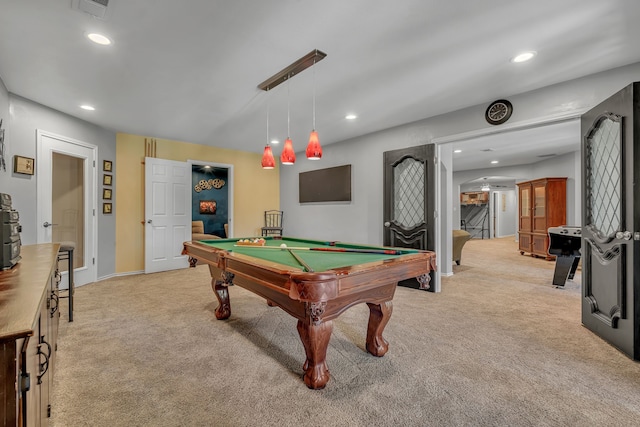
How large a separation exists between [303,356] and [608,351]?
7.62 ft

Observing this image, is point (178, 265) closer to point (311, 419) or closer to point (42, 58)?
point (42, 58)

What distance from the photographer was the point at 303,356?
2098mm

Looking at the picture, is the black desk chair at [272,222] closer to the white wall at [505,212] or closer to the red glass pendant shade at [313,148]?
the red glass pendant shade at [313,148]

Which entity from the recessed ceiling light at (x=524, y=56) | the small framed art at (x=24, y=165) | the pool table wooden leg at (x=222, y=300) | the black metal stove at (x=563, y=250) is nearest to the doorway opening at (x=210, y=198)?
the small framed art at (x=24, y=165)

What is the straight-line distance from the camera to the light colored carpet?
58.8 inches

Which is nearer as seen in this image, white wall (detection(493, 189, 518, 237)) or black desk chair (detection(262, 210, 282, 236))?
black desk chair (detection(262, 210, 282, 236))

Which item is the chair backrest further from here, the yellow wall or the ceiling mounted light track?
the ceiling mounted light track

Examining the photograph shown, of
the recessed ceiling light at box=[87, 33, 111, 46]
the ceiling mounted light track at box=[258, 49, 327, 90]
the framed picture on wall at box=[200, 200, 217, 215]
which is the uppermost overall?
the recessed ceiling light at box=[87, 33, 111, 46]

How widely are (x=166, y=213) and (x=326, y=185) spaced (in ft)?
9.49

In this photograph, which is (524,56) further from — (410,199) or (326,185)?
(326,185)

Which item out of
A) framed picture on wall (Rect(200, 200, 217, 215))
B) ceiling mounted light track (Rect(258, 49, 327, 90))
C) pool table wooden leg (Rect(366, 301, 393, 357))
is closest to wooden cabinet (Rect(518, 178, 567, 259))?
pool table wooden leg (Rect(366, 301, 393, 357))

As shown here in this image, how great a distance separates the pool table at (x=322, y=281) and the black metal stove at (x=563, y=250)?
3.10 metres

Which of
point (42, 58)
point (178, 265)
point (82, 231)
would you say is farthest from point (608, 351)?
point (82, 231)

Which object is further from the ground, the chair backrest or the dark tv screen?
the dark tv screen
